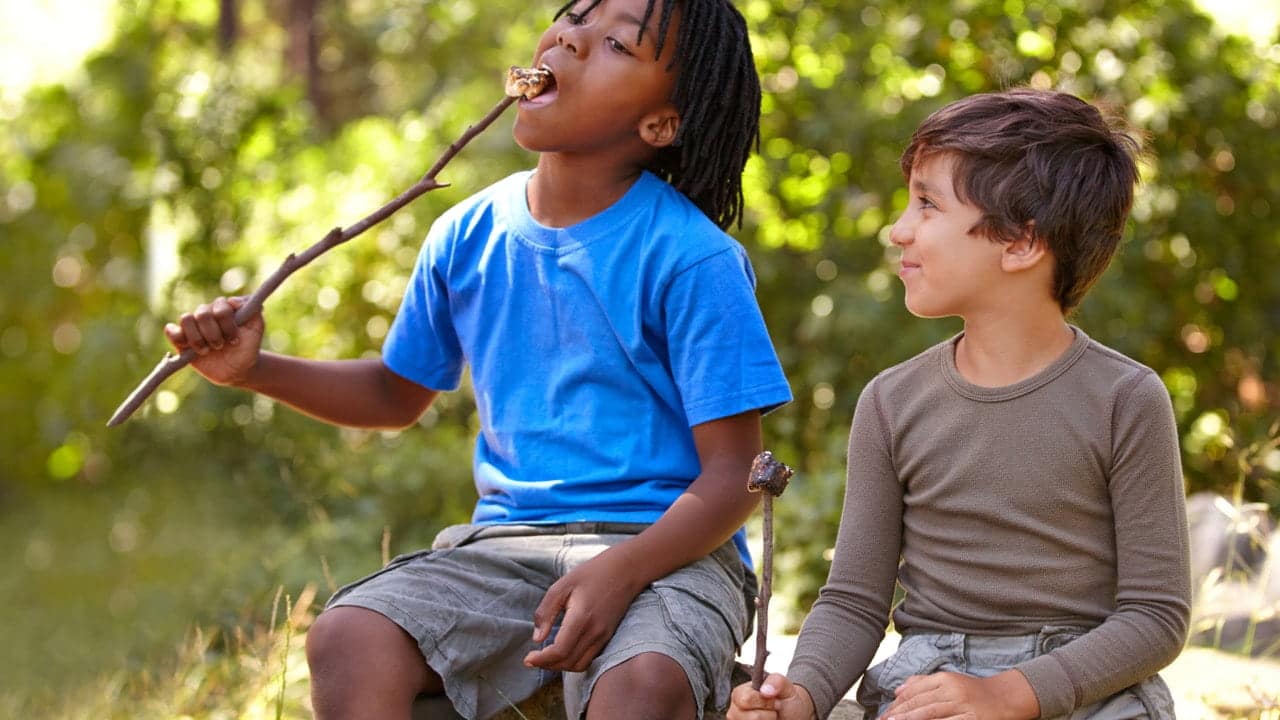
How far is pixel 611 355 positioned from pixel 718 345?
0.60ft

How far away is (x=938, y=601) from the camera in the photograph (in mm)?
1945

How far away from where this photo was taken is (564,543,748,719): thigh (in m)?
1.95

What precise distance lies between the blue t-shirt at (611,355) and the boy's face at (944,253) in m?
0.31

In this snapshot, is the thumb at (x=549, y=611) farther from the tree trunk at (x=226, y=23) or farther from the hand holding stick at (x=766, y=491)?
the tree trunk at (x=226, y=23)

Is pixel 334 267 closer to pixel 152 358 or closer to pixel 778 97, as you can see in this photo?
pixel 152 358

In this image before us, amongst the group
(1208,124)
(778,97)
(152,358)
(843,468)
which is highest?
(778,97)

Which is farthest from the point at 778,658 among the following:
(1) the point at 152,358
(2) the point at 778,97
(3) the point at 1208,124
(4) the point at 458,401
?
(1) the point at 152,358

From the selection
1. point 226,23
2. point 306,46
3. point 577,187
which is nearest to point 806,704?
point 577,187

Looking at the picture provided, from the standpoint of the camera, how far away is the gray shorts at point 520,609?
1.99m

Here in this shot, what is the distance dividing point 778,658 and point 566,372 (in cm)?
73

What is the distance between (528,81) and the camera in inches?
87.6

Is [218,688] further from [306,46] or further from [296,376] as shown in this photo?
[306,46]

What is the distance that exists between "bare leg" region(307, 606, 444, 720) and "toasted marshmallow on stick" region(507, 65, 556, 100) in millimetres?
832

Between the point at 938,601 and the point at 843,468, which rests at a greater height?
the point at 938,601
